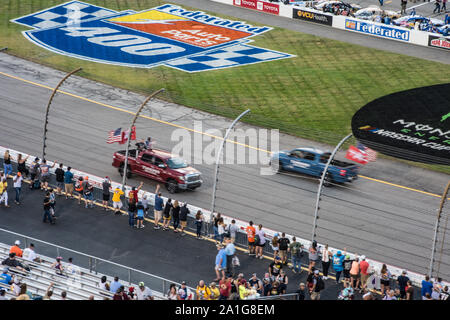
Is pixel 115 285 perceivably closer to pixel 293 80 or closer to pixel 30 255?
pixel 30 255

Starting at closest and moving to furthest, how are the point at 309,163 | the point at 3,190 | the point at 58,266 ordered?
the point at 58,266 → the point at 3,190 → the point at 309,163

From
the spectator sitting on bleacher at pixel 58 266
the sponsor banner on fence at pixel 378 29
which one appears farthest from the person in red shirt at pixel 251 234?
the sponsor banner on fence at pixel 378 29

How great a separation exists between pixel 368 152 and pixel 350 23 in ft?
80.6

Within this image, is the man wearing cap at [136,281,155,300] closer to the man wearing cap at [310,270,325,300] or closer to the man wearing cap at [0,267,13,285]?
the man wearing cap at [0,267,13,285]

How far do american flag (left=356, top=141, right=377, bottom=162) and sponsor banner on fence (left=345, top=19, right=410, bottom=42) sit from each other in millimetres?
19107

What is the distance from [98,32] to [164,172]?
2578cm

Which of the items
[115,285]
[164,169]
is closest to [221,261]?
[115,285]

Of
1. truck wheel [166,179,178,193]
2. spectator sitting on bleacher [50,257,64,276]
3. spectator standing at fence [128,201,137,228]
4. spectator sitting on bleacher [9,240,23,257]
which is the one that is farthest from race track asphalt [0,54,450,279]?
spectator sitting on bleacher [9,240,23,257]

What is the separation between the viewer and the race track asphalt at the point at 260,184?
94.3 feet

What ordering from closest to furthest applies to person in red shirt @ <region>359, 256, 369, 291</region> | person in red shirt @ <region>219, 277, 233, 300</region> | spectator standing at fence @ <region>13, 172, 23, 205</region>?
1. person in red shirt @ <region>219, 277, 233, 300</region>
2. person in red shirt @ <region>359, 256, 369, 291</region>
3. spectator standing at fence @ <region>13, 172, 23, 205</region>

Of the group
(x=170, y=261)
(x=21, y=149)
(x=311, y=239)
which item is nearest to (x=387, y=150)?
(x=311, y=239)

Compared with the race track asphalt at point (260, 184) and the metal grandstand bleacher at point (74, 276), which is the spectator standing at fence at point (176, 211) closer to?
the race track asphalt at point (260, 184)

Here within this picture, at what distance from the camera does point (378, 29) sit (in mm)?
56031

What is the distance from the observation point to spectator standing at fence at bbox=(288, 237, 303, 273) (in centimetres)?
2708
